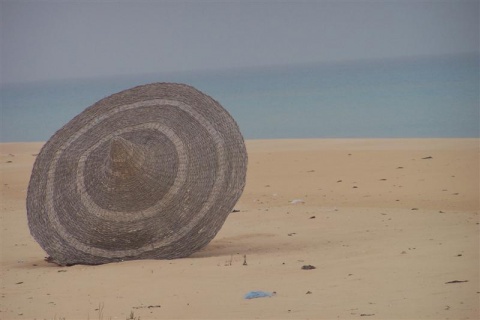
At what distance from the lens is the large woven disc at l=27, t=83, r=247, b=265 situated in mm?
9492

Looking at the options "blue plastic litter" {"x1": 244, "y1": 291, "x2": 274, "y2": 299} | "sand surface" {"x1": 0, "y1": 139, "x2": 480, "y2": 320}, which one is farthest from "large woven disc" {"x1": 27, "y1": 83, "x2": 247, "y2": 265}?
"blue plastic litter" {"x1": 244, "y1": 291, "x2": 274, "y2": 299}

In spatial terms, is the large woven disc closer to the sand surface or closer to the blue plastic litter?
the sand surface

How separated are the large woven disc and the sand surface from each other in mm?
273

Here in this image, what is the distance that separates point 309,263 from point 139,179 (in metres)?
1.77

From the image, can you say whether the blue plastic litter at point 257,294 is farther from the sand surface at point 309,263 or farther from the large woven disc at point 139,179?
the large woven disc at point 139,179

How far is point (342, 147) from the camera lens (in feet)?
61.8

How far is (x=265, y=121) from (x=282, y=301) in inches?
968

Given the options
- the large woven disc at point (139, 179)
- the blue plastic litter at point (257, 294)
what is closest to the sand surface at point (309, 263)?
the blue plastic litter at point (257, 294)

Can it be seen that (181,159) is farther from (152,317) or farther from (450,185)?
(450,185)

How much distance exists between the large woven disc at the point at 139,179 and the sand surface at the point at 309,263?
27 cm

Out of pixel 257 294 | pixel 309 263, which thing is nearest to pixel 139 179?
pixel 309 263

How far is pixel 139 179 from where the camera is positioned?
31.6 feet

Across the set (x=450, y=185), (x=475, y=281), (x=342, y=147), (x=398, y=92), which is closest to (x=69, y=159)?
(x=475, y=281)

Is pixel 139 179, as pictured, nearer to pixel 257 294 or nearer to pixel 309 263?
pixel 309 263
